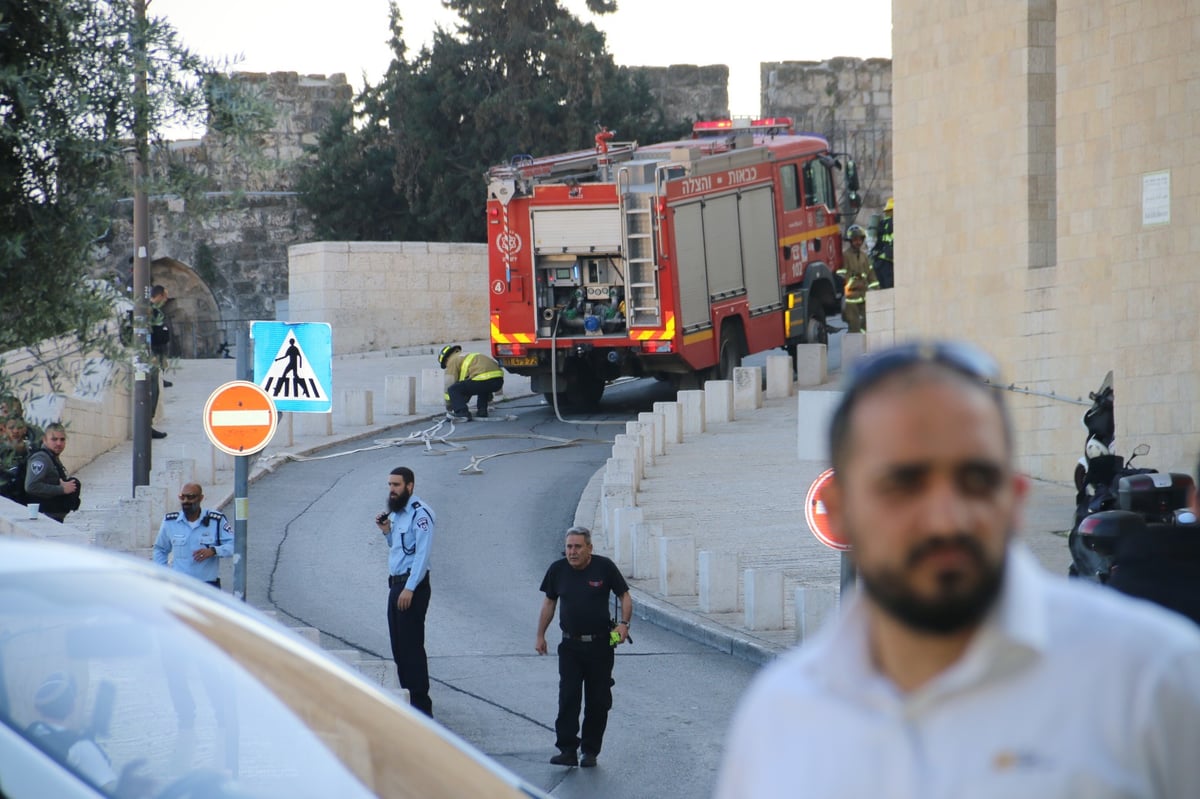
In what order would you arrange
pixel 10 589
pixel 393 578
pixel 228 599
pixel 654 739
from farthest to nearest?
pixel 393 578, pixel 654 739, pixel 228 599, pixel 10 589

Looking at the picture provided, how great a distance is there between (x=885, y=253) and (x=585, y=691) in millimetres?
16005

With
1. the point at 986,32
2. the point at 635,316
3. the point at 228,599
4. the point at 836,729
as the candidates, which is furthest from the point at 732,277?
the point at 836,729

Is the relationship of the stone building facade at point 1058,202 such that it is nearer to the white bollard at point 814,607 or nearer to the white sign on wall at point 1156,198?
the white sign on wall at point 1156,198

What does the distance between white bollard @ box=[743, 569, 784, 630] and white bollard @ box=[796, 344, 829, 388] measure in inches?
455

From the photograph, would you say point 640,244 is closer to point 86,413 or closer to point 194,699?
point 86,413

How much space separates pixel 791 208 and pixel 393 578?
15803mm

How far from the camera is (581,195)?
23703mm

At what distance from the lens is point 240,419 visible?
474 inches

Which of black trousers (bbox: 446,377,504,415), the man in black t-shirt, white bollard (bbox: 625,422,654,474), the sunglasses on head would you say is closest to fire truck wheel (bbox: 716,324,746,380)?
black trousers (bbox: 446,377,504,415)

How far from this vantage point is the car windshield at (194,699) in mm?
2934

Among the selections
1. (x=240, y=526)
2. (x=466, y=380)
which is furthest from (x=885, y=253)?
(x=240, y=526)

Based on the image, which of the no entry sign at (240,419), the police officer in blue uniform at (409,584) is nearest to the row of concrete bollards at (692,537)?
the police officer in blue uniform at (409,584)

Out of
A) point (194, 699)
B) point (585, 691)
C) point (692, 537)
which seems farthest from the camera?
point (692, 537)

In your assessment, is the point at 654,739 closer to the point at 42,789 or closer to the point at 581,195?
the point at 42,789
